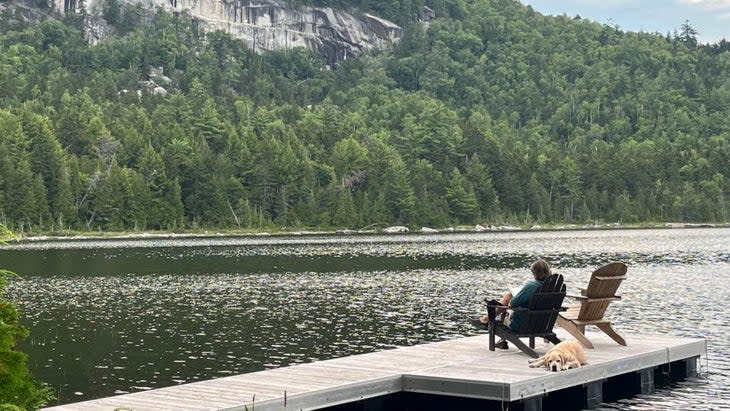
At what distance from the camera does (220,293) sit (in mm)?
62812

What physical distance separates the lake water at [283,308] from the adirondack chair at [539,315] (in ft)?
7.91

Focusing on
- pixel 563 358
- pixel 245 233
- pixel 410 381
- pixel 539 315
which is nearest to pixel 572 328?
pixel 539 315

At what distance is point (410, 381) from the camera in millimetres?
22594

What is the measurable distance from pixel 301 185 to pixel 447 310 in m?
135

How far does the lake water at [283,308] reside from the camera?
3400 centimetres

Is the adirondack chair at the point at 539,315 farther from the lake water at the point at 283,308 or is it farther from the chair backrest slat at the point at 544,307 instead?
the lake water at the point at 283,308

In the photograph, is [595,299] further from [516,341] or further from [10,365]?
[10,365]

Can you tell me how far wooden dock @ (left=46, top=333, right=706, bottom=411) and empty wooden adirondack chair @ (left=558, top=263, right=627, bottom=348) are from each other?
25.9 inches

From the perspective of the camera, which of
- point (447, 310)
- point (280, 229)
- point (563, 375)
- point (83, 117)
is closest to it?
point (563, 375)

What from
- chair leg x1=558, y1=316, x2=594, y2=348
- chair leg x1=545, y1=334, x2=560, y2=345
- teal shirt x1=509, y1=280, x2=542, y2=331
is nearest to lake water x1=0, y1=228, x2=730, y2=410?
chair leg x1=558, y1=316, x2=594, y2=348

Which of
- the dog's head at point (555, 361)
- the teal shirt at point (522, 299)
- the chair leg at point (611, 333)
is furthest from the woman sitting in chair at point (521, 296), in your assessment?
the chair leg at point (611, 333)

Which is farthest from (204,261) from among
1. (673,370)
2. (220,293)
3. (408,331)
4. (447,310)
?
(673,370)

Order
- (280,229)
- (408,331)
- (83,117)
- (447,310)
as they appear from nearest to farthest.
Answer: (408,331) < (447,310) < (280,229) < (83,117)

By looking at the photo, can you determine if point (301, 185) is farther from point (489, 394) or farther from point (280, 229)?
point (489, 394)
